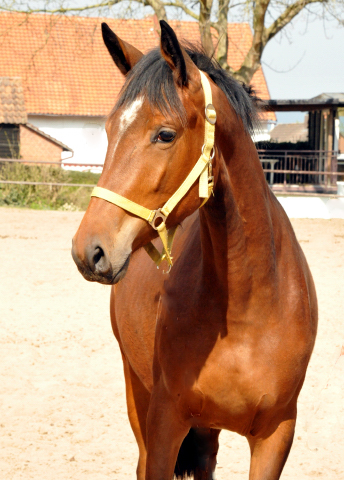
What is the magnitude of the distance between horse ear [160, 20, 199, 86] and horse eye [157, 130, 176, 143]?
0.19 m

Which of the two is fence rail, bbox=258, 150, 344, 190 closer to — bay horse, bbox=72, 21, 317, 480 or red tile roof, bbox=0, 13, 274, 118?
red tile roof, bbox=0, 13, 274, 118

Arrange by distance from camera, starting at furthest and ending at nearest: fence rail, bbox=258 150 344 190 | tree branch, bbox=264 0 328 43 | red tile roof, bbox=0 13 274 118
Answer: red tile roof, bbox=0 13 274 118, fence rail, bbox=258 150 344 190, tree branch, bbox=264 0 328 43

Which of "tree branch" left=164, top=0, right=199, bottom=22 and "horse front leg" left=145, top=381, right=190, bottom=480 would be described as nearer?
"horse front leg" left=145, top=381, right=190, bottom=480

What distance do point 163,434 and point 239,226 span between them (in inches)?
35.4

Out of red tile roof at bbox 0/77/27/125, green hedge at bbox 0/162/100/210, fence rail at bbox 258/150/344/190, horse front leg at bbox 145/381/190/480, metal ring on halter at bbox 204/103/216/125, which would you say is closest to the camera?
metal ring on halter at bbox 204/103/216/125

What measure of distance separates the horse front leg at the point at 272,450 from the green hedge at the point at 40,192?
13.4 metres

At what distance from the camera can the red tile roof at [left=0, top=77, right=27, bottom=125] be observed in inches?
811

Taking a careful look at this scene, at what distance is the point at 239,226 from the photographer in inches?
88.4

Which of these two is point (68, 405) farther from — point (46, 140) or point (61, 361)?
point (46, 140)

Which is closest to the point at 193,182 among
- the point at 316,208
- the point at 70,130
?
the point at 316,208

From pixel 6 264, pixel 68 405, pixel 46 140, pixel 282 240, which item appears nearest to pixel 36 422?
pixel 68 405

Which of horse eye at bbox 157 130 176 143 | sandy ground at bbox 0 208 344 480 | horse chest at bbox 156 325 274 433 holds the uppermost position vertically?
horse eye at bbox 157 130 176 143

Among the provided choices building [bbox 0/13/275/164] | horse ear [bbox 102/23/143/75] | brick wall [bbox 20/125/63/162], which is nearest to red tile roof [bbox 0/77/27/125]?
brick wall [bbox 20/125/63/162]

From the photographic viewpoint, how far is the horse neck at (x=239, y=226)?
2.19m
